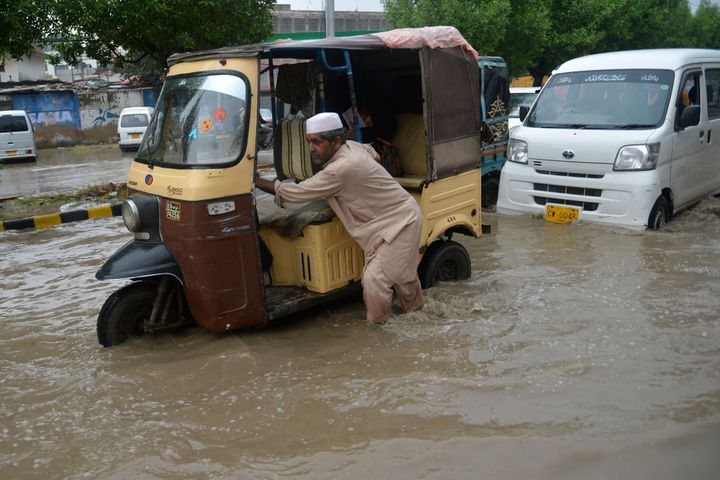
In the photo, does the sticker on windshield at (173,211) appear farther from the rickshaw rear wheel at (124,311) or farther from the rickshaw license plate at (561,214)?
the rickshaw license plate at (561,214)

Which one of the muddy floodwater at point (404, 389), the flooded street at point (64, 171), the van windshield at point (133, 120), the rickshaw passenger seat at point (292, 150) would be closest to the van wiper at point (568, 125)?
the muddy floodwater at point (404, 389)

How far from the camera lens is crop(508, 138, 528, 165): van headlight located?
8.01m

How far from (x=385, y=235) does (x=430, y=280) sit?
1.03m

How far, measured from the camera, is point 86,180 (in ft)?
50.4

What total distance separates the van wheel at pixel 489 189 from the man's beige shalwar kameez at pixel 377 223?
5280mm

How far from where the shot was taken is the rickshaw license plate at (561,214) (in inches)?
295

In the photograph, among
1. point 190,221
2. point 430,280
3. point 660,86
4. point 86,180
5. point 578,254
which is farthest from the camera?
point 86,180

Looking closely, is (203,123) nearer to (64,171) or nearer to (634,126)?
(634,126)

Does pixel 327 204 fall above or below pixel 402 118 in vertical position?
below

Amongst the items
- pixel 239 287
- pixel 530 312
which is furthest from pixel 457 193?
pixel 239 287

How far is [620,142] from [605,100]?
2.70ft

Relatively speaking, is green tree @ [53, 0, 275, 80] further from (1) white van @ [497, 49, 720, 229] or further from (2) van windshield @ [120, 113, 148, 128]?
(2) van windshield @ [120, 113, 148, 128]

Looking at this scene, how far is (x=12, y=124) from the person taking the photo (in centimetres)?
1903

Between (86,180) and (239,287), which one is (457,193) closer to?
(239,287)
